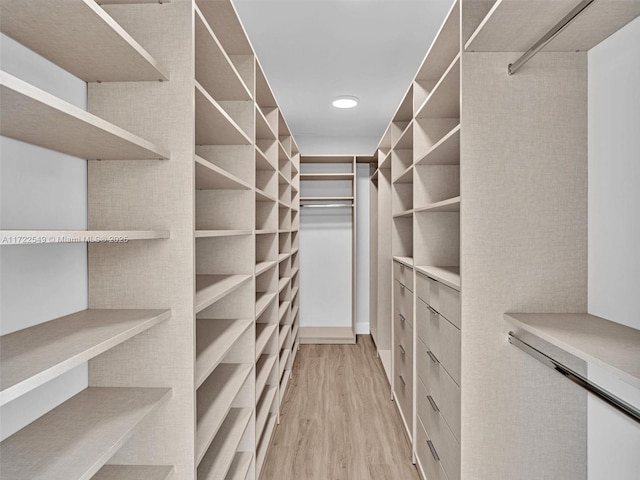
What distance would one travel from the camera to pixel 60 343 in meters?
0.81

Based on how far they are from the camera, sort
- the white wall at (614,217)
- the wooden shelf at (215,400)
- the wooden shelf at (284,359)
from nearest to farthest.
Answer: the white wall at (614,217)
the wooden shelf at (215,400)
the wooden shelf at (284,359)

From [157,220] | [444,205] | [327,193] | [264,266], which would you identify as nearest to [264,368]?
[264,266]

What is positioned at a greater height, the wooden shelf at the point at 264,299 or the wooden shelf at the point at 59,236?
the wooden shelf at the point at 59,236

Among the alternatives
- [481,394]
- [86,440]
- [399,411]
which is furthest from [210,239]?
[399,411]

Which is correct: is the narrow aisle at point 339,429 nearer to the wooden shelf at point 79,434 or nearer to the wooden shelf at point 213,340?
the wooden shelf at point 213,340

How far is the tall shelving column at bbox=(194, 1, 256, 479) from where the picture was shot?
5.12ft

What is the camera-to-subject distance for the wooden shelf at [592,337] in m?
0.91

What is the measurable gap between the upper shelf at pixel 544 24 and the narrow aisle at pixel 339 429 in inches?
86.1

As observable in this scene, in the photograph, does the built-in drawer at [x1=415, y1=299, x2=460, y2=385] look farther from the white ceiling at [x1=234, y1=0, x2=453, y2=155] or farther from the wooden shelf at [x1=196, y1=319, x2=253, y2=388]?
the white ceiling at [x1=234, y1=0, x2=453, y2=155]

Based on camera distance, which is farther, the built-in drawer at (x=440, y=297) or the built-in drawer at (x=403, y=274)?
the built-in drawer at (x=403, y=274)

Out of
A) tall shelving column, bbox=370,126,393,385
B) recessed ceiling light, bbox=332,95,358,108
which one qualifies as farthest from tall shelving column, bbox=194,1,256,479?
tall shelving column, bbox=370,126,393,385

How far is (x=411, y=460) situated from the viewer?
7.74ft

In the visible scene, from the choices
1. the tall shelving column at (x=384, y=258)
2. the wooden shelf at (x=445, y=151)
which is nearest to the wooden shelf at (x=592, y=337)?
the wooden shelf at (x=445, y=151)

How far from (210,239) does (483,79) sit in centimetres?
142
